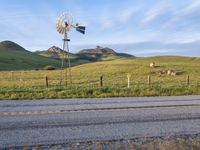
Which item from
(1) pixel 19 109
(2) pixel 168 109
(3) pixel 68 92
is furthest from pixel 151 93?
(1) pixel 19 109

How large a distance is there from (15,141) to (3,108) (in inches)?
207

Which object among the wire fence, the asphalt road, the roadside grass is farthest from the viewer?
the wire fence

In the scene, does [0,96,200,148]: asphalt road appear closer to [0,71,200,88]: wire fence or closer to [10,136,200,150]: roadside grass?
[10,136,200,150]: roadside grass

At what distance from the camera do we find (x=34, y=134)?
7.98 m

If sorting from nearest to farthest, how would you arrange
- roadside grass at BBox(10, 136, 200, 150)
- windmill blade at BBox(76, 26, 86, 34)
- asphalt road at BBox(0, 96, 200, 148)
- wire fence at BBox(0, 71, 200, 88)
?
1. roadside grass at BBox(10, 136, 200, 150)
2. asphalt road at BBox(0, 96, 200, 148)
3. wire fence at BBox(0, 71, 200, 88)
4. windmill blade at BBox(76, 26, 86, 34)

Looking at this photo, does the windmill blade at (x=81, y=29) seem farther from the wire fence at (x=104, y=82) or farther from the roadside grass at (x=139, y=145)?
the roadside grass at (x=139, y=145)

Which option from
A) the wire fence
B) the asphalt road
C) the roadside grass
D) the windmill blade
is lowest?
the roadside grass

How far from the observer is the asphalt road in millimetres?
7770

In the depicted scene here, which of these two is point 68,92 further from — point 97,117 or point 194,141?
point 194,141

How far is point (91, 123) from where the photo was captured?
934 cm

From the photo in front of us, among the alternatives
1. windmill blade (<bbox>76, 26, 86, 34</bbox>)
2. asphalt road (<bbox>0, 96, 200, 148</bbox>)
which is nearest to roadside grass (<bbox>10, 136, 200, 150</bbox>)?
asphalt road (<bbox>0, 96, 200, 148</bbox>)

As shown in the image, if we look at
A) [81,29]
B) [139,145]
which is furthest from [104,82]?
[139,145]

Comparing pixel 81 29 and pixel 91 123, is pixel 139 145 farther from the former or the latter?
pixel 81 29

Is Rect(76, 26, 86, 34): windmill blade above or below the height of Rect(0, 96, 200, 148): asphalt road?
above
